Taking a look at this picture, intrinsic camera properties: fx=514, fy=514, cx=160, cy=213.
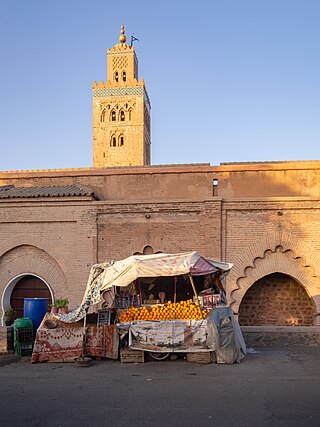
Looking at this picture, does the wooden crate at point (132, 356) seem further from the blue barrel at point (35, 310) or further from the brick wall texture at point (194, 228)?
the brick wall texture at point (194, 228)

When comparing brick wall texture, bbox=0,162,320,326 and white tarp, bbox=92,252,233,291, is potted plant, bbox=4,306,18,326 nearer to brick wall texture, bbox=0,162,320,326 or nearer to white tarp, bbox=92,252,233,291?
brick wall texture, bbox=0,162,320,326

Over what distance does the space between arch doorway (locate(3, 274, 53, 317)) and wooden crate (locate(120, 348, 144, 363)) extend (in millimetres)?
7104

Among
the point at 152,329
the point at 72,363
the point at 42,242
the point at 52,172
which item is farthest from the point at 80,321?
the point at 52,172

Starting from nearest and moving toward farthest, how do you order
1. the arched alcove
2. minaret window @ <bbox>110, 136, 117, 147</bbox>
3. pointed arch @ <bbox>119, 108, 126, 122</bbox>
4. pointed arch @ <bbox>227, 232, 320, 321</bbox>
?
1. pointed arch @ <bbox>227, 232, 320, 321</bbox>
2. the arched alcove
3. pointed arch @ <bbox>119, 108, 126, 122</bbox>
4. minaret window @ <bbox>110, 136, 117, 147</bbox>

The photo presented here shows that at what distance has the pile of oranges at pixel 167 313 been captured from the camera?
33.4 feet

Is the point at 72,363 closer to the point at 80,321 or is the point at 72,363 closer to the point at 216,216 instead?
the point at 80,321

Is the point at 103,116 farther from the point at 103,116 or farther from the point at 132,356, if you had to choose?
the point at 132,356

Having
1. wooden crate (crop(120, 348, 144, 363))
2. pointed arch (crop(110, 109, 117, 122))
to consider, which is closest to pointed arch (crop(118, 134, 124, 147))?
pointed arch (crop(110, 109, 117, 122))

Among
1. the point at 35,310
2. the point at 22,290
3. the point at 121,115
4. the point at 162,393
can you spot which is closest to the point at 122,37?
the point at 121,115

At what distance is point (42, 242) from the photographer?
1638 centimetres

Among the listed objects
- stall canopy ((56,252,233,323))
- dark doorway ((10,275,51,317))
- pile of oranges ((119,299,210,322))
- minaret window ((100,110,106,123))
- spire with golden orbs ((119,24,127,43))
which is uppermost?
spire with golden orbs ((119,24,127,43))

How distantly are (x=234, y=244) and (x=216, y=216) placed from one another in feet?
3.28

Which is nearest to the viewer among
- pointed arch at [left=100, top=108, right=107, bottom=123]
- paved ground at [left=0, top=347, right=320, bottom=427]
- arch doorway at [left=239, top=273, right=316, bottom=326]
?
paved ground at [left=0, top=347, right=320, bottom=427]

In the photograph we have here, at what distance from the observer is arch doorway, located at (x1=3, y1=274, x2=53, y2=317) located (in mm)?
16641
